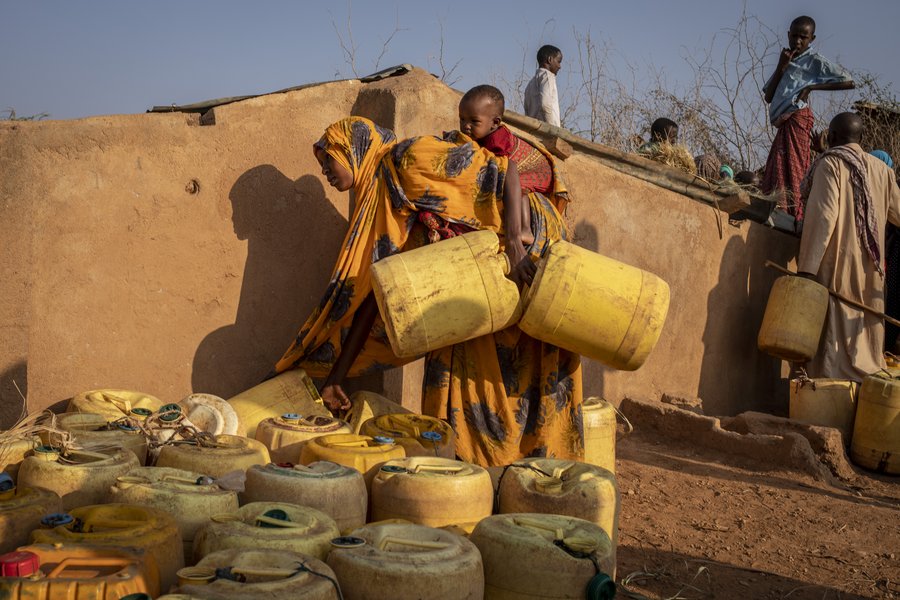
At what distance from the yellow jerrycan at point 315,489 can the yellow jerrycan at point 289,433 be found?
1.94ft

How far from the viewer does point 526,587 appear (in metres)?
2.69

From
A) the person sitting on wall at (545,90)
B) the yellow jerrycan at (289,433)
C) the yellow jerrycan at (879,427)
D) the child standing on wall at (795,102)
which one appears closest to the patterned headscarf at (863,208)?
the child standing on wall at (795,102)

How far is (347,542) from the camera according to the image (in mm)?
2459

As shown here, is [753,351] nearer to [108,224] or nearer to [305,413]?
[305,413]

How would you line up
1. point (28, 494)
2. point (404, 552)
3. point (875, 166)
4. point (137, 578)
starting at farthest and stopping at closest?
1. point (875, 166)
2. point (28, 494)
3. point (404, 552)
4. point (137, 578)

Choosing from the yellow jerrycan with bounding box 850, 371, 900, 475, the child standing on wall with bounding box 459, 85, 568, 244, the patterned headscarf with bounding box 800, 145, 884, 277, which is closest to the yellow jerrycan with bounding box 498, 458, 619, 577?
the child standing on wall with bounding box 459, 85, 568, 244

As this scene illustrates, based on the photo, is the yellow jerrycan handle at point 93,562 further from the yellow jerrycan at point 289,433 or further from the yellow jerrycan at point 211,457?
the yellow jerrycan at point 289,433

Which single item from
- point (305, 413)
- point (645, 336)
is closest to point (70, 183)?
point (305, 413)

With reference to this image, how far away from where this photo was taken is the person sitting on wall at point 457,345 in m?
4.50

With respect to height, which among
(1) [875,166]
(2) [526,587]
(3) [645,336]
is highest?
(1) [875,166]

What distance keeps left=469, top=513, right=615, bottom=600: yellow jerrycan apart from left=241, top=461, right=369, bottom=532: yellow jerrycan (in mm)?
405

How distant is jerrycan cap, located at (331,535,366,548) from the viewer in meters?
2.43

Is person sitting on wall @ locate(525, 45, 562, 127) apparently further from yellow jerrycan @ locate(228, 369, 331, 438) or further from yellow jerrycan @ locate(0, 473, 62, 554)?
yellow jerrycan @ locate(0, 473, 62, 554)

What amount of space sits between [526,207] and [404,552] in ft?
8.23
